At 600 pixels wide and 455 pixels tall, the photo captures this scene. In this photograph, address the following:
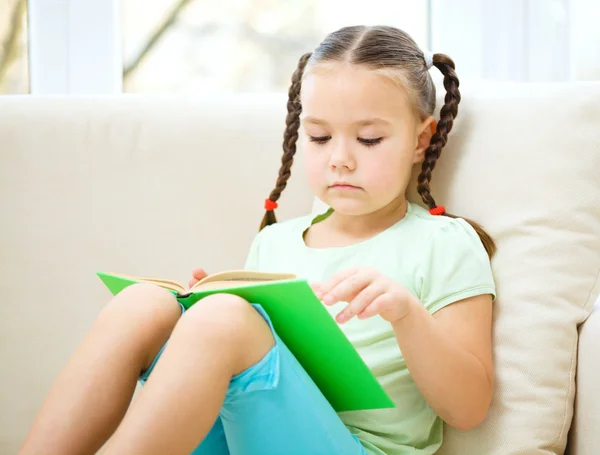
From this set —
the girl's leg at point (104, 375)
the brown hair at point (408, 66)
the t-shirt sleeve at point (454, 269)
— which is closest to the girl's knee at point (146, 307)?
the girl's leg at point (104, 375)

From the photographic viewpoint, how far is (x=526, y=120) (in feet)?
3.84

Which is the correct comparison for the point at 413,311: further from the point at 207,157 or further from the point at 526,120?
the point at 207,157

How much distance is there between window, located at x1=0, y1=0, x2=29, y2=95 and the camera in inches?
82.1

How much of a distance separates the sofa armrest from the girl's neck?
34cm

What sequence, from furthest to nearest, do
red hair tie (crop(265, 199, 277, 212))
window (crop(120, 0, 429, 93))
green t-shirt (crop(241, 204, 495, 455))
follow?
window (crop(120, 0, 429, 93))
red hair tie (crop(265, 199, 277, 212))
green t-shirt (crop(241, 204, 495, 455))

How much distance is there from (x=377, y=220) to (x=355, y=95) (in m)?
0.22

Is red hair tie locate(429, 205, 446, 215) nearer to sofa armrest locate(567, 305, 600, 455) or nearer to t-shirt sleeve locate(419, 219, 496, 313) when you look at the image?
t-shirt sleeve locate(419, 219, 496, 313)

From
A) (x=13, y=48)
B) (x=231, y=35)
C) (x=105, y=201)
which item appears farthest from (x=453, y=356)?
(x=13, y=48)

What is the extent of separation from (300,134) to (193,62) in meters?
0.74

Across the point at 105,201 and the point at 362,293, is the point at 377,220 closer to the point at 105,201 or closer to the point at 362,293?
the point at 362,293

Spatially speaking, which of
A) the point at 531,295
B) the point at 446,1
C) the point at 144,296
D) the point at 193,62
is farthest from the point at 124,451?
the point at 446,1

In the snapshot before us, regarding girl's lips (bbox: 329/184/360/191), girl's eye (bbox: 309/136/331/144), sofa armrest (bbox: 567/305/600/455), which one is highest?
girl's eye (bbox: 309/136/331/144)

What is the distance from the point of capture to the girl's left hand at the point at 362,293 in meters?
0.92

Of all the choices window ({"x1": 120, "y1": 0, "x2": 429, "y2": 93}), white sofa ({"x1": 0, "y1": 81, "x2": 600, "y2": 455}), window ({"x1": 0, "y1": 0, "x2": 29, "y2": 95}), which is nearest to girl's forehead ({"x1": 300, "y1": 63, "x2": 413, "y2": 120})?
white sofa ({"x1": 0, "y1": 81, "x2": 600, "y2": 455})
